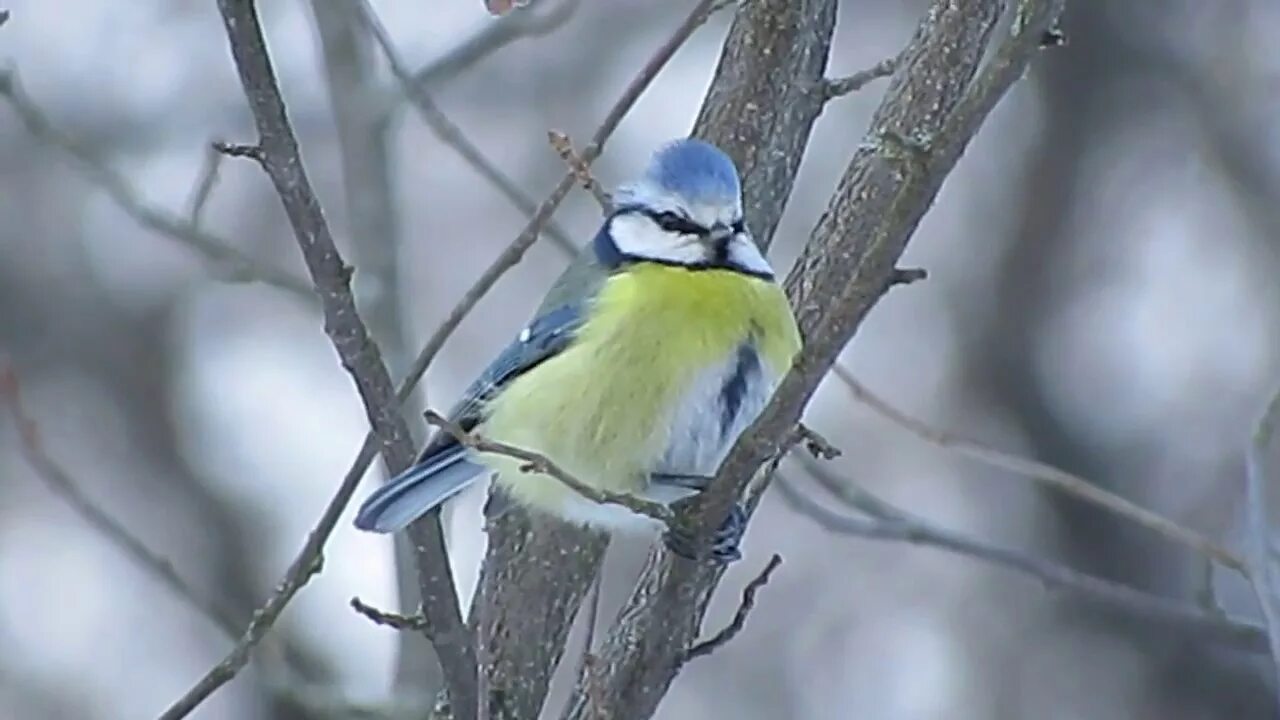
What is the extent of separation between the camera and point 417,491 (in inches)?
80.1

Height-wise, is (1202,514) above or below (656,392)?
above

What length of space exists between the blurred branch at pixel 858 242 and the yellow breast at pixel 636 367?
0.08 metres

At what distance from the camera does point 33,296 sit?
6.04m

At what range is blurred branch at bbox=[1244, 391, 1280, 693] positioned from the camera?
1714mm

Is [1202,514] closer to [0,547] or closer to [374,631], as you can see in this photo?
[374,631]

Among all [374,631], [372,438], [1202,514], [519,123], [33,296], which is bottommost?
[372,438]

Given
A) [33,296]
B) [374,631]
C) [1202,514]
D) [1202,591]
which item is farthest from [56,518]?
[1202,591]

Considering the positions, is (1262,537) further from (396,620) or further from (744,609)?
(396,620)

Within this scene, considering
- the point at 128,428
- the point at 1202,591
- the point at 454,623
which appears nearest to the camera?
the point at 454,623

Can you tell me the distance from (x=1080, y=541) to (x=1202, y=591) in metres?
3.47

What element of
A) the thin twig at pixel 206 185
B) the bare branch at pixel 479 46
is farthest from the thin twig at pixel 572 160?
the bare branch at pixel 479 46

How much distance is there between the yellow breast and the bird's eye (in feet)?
0.22

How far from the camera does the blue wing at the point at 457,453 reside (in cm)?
204

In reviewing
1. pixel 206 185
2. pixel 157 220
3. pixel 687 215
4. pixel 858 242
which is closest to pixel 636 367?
pixel 687 215
